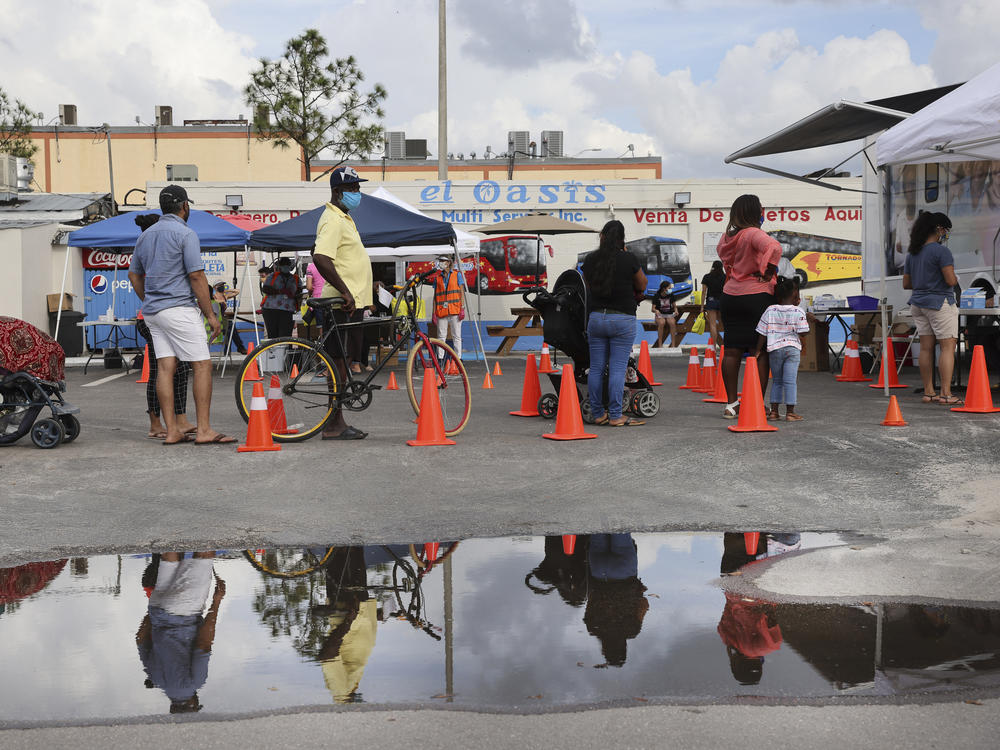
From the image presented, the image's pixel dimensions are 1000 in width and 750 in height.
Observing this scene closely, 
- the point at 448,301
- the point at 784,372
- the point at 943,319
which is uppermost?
the point at 448,301

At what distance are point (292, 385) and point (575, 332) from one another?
2.79 m

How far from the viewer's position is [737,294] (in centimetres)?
1002

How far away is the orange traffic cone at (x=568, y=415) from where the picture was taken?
9.12m

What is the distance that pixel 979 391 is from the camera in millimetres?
10398

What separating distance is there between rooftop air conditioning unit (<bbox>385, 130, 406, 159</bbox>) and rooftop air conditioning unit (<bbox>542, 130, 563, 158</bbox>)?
27.6 ft

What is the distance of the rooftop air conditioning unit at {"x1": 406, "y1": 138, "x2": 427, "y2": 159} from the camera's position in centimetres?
6512

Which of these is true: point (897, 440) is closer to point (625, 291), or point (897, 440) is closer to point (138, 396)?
point (625, 291)

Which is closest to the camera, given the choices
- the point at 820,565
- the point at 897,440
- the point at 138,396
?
the point at 820,565

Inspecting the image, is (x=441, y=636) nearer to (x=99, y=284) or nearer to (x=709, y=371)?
(x=709, y=371)

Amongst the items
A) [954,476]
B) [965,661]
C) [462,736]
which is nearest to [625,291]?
[954,476]

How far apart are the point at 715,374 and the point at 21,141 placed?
148 feet

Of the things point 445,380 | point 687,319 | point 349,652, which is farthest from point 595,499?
point 687,319

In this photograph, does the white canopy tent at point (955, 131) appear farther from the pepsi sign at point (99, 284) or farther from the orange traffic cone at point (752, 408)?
the pepsi sign at point (99, 284)

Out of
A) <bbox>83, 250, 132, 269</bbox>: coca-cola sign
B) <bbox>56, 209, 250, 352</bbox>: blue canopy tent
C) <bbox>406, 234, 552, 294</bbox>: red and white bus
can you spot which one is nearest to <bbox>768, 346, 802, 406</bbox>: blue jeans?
<bbox>56, 209, 250, 352</bbox>: blue canopy tent
